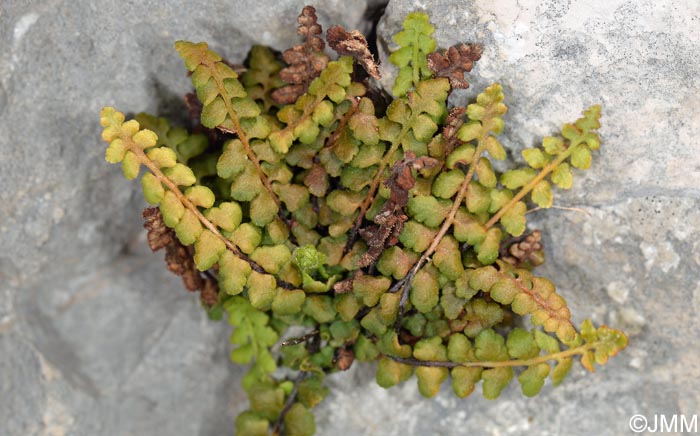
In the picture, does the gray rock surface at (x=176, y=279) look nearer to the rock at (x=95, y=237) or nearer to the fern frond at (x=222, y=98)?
the rock at (x=95, y=237)

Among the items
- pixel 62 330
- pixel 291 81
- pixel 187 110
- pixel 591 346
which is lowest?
pixel 62 330

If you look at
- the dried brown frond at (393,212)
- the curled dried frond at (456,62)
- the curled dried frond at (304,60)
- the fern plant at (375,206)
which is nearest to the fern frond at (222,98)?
the fern plant at (375,206)

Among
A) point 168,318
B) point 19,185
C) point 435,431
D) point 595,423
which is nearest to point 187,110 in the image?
point 19,185

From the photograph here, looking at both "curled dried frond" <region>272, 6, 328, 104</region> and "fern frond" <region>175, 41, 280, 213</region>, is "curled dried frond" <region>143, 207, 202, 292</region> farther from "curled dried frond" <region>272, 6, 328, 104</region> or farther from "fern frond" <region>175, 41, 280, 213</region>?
"curled dried frond" <region>272, 6, 328, 104</region>

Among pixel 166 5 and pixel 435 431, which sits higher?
pixel 166 5

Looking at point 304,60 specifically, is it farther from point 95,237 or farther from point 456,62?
point 95,237

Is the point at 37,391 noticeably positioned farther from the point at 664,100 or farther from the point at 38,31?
the point at 664,100
